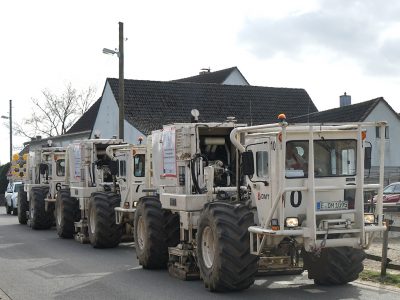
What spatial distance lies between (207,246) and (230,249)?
1035mm

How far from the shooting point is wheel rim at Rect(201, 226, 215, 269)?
36.0ft

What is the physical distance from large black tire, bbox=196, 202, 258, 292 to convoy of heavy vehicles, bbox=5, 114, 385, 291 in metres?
0.01

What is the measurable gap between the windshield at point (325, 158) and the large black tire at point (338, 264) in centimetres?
133

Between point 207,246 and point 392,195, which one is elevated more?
point 392,195

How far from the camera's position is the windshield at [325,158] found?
10203 mm

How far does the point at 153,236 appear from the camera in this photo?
43.5 feet

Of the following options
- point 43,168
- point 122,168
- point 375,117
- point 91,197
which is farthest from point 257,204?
point 375,117

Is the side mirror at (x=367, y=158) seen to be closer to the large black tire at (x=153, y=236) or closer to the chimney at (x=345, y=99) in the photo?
the large black tire at (x=153, y=236)

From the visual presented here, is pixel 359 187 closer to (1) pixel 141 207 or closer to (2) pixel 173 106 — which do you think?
(1) pixel 141 207

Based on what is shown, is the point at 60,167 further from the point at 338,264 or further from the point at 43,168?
the point at 338,264

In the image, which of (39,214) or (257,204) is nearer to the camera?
(257,204)

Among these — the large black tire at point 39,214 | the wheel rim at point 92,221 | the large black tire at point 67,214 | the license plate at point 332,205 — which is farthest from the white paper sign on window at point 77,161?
the license plate at point 332,205

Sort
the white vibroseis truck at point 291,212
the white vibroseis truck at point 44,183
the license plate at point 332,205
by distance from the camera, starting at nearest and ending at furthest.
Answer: the white vibroseis truck at point 291,212, the license plate at point 332,205, the white vibroseis truck at point 44,183

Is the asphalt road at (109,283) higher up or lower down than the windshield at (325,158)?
lower down
